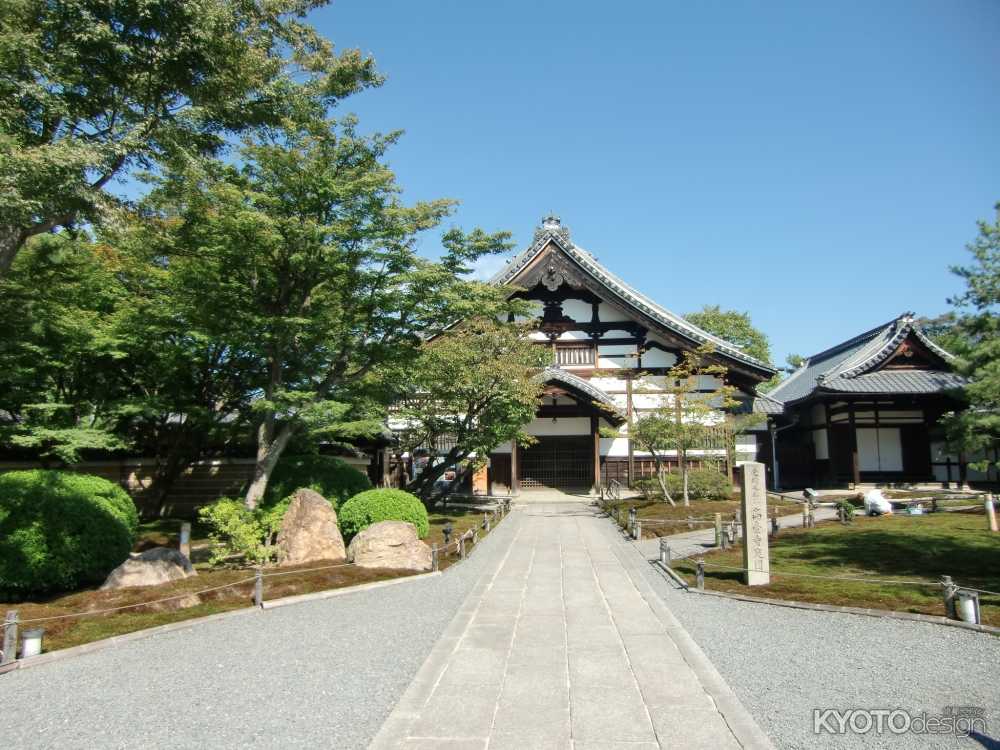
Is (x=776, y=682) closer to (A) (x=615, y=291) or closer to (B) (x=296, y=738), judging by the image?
(B) (x=296, y=738)

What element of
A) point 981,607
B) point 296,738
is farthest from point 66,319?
point 981,607

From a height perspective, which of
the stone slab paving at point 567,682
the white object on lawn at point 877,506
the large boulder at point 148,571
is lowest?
the stone slab paving at point 567,682

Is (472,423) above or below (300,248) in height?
below

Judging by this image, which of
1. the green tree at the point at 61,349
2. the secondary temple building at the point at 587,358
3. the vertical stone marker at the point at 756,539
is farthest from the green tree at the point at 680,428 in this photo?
the green tree at the point at 61,349

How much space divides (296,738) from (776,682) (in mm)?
4386

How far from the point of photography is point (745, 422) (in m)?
20.0

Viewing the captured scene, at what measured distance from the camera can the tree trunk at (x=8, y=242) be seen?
26.2 feet

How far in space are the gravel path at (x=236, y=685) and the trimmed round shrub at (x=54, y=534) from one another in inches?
125

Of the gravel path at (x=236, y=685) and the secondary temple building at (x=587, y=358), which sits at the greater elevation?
the secondary temple building at (x=587, y=358)

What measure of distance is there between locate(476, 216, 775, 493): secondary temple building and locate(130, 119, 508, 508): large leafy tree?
36.9 ft

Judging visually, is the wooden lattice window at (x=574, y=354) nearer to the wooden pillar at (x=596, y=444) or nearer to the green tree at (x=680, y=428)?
the wooden pillar at (x=596, y=444)

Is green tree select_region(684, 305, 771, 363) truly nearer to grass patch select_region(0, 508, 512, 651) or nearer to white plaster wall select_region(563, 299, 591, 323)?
white plaster wall select_region(563, 299, 591, 323)

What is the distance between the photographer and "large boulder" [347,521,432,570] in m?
11.1

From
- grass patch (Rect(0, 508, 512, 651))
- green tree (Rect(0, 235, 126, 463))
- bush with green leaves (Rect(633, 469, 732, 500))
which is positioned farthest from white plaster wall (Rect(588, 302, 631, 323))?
green tree (Rect(0, 235, 126, 463))
